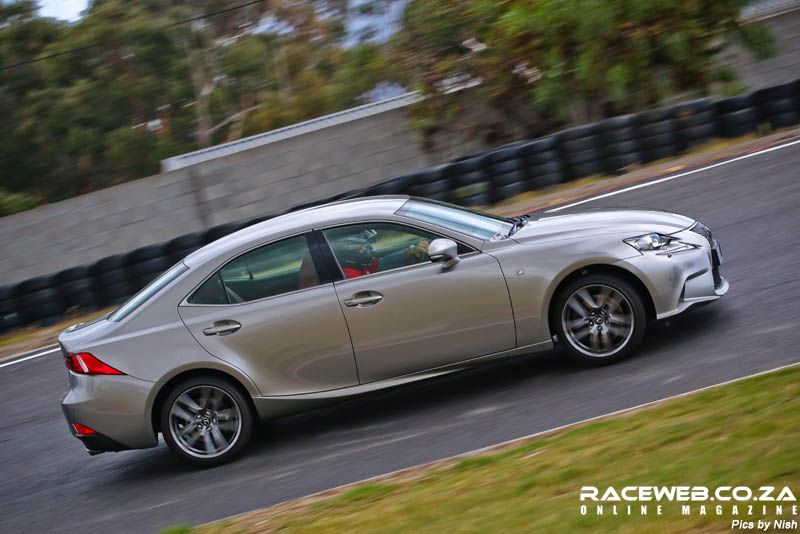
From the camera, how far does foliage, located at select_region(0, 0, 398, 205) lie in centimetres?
3759

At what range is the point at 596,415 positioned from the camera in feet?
20.0

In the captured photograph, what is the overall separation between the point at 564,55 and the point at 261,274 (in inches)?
543

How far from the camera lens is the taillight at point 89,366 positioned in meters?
6.97

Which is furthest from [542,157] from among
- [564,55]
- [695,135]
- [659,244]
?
[659,244]

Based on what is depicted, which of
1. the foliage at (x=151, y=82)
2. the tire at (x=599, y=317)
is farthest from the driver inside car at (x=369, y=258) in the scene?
the foliage at (x=151, y=82)

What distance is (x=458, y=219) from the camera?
730 centimetres

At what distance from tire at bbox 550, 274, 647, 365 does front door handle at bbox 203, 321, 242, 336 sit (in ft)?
7.72

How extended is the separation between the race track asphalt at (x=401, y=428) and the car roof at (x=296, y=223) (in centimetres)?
136

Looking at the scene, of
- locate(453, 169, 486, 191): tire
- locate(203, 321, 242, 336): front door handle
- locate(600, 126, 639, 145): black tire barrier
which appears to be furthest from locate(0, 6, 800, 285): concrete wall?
locate(203, 321, 242, 336): front door handle

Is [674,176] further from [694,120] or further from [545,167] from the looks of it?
[545,167]

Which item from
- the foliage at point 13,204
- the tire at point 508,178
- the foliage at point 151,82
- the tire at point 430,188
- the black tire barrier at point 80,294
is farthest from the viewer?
the foliage at point 151,82

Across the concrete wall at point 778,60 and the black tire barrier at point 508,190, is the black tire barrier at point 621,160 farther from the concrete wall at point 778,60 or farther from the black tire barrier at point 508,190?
the concrete wall at point 778,60

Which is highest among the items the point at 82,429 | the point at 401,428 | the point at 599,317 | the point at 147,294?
the point at 147,294

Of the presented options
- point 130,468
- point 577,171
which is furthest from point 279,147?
point 130,468
